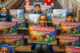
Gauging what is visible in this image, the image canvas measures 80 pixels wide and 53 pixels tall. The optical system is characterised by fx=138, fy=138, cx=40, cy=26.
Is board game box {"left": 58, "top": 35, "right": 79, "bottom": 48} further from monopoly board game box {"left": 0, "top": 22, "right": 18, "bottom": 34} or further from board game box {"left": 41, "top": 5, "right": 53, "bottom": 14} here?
board game box {"left": 41, "top": 5, "right": 53, "bottom": 14}

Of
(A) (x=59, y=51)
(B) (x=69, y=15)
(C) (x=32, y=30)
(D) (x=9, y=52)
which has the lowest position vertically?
(A) (x=59, y=51)

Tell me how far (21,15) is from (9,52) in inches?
86.1

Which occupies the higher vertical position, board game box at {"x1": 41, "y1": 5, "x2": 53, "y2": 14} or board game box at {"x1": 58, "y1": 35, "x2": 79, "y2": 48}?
board game box at {"x1": 41, "y1": 5, "x2": 53, "y2": 14}

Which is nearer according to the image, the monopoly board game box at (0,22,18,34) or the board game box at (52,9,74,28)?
the monopoly board game box at (0,22,18,34)

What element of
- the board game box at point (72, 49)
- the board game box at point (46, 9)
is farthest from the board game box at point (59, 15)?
the board game box at point (72, 49)

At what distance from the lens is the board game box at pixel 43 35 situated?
345 cm

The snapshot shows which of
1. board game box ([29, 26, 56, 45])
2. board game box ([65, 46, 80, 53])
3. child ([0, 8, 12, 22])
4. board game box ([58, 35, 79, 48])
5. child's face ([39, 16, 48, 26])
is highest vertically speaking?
child ([0, 8, 12, 22])

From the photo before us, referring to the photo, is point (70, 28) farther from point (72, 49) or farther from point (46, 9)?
point (46, 9)

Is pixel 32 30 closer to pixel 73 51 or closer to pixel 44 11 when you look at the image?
pixel 73 51

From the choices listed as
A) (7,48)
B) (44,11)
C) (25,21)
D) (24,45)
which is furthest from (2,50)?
(44,11)

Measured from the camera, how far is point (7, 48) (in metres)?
3.18

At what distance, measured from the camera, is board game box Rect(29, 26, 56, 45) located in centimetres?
345

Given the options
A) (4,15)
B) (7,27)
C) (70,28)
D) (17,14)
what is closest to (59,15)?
(70,28)

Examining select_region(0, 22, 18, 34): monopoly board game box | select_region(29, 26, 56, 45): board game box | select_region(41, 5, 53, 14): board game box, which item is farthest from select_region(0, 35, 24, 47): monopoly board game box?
select_region(41, 5, 53, 14): board game box
